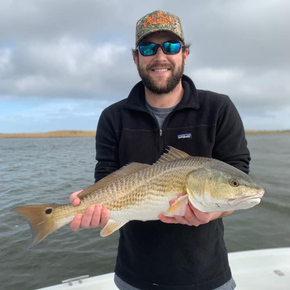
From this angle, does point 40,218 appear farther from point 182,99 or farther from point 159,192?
point 182,99

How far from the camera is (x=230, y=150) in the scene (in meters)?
2.92

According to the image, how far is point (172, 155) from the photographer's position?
8.98ft

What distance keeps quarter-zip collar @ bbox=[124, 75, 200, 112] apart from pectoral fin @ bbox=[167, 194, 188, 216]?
41.1 inches

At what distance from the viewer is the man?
109 inches

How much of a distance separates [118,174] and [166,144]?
2.04 ft

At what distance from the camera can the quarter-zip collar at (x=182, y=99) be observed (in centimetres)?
300

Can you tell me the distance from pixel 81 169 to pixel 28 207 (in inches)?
728

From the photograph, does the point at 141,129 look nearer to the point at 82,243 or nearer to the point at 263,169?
the point at 82,243

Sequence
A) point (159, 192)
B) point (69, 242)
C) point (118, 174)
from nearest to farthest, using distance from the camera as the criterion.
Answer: point (159, 192), point (118, 174), point (69, 242)

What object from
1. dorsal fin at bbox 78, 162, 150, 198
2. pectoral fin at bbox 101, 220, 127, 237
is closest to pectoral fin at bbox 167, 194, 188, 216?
dorsal fin at bbox 78, 162, 150, 198

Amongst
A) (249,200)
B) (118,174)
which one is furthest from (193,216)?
(118,174)

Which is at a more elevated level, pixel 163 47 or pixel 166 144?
pixel 163 47

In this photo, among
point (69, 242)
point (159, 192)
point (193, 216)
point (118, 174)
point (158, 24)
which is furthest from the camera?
point (69, 242)

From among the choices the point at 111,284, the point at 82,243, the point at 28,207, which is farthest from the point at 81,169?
the point at 28,207
